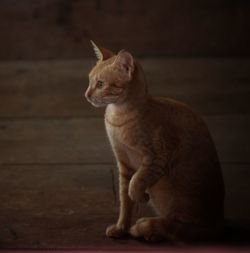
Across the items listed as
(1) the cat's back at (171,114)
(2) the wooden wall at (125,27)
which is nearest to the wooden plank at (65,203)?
(1) the cat's back at (171,114)

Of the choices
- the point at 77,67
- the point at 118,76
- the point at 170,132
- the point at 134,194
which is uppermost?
the point at 118,76

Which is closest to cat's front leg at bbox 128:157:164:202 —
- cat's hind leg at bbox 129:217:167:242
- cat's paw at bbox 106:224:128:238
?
cat's hind leg at bbox 129:217:167:242

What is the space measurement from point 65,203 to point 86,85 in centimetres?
257

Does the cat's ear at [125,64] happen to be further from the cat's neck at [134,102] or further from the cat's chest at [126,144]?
the cat's chest at [126,144]

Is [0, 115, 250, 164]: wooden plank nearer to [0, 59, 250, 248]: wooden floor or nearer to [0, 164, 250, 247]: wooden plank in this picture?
[0, 59, 250, 248]: wooden floor

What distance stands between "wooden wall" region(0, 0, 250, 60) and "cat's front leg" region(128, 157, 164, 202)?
4.35 meters

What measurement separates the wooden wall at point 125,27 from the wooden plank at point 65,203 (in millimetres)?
3178

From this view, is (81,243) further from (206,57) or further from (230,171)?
(206,57)

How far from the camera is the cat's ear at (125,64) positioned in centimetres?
289

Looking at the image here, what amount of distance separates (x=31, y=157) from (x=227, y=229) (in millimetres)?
1632

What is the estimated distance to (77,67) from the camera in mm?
6852

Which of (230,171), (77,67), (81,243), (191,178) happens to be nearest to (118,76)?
(191,178)

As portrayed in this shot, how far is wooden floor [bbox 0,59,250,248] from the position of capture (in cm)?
343

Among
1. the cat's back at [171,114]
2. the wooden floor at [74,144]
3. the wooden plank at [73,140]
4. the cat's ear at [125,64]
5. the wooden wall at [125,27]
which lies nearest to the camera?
the cat's ear at [125,64]
